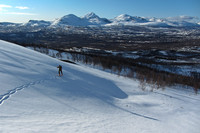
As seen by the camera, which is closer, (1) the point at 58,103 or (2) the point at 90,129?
(2) the point at 90,129

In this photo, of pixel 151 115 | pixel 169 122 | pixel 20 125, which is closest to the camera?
pixel 20 125

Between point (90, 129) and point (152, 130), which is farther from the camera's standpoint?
point (152, 130)

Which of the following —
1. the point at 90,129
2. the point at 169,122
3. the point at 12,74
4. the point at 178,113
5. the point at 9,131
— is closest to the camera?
the point at 9,131

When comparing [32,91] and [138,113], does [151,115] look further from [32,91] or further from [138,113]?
[32,91]

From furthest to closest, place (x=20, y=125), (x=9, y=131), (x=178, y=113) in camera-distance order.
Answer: (x=178, y=113) < (x=20, y=125) < (x=9, y=131)

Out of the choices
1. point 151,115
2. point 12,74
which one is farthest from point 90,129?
point 12,74

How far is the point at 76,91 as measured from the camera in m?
11.0

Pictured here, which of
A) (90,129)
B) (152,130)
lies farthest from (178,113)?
(90,129)

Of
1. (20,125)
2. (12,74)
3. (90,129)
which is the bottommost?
(90,129)

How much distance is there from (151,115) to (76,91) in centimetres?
557

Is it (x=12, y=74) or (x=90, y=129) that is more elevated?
(x=12, y=74)

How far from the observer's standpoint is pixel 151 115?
879 centimetres

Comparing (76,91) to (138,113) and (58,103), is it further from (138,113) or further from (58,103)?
(138,113)

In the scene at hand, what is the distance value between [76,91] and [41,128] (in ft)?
19.3
